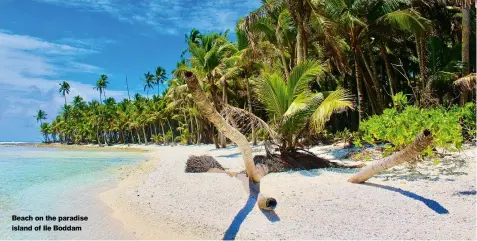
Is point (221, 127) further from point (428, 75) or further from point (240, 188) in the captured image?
point (428, 75)

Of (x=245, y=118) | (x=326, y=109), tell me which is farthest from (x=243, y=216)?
(x=326, y=109)

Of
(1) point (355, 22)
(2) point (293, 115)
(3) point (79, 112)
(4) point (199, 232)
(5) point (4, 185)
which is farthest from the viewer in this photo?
(3) point (79, 112)

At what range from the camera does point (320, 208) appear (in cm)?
702

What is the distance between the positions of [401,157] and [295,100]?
3.79 m

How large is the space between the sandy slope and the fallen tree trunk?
A: 0.80 ft

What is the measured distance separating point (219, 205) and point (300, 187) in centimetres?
195

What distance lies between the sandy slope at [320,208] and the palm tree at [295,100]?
5.21 feet

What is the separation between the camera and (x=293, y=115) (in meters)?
10.2

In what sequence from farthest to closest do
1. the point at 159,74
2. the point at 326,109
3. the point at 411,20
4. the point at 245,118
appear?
1. the point at 159,74
2. the point at 411,20
3. the point at 245,118
4. the point at 326,109

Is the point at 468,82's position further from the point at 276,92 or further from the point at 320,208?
the point at 320,208

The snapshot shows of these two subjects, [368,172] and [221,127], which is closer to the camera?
[221,127]

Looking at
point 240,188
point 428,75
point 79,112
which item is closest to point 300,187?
point 240,188

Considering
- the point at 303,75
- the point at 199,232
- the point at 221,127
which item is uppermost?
the point at 303,75

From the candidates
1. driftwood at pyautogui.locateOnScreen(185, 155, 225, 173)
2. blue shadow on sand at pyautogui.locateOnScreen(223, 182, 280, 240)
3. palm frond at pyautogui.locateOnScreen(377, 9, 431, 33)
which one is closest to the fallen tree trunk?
blue shadow on sand at pyautogui.locateOnScreen(223, 182, 280, 240)
